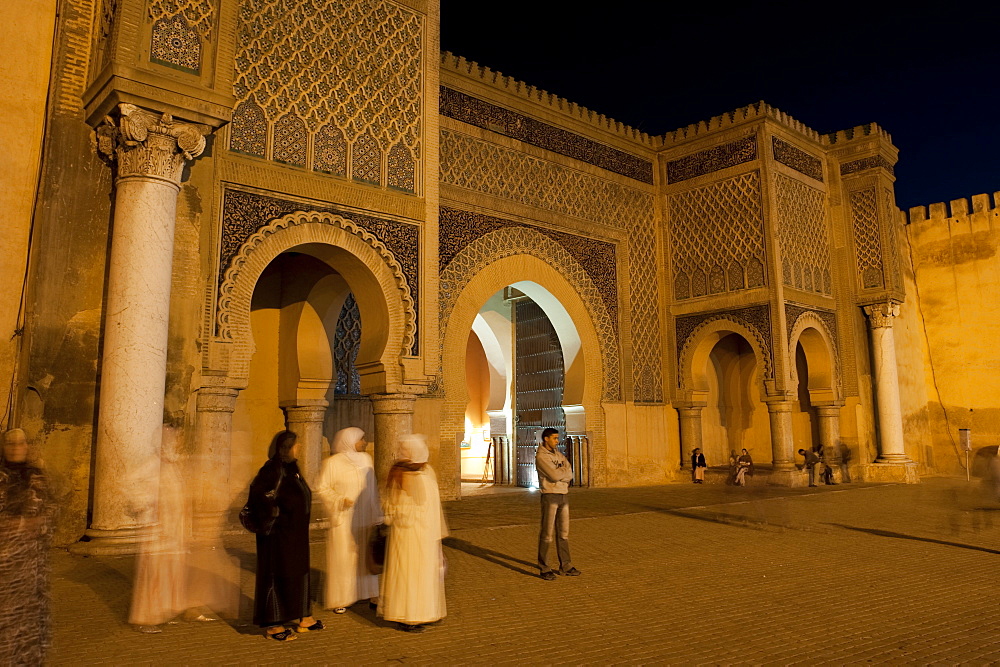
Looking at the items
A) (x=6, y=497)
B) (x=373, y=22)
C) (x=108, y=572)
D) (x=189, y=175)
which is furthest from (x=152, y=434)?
(x=373, y=22)

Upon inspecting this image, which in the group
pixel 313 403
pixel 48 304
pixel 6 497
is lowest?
pixel 6 497

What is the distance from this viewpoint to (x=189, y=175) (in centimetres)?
689

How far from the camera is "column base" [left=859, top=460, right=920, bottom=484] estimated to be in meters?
13.8

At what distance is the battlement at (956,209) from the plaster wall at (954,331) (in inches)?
0.8

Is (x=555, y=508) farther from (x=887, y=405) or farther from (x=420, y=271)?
(x=887, y=405)

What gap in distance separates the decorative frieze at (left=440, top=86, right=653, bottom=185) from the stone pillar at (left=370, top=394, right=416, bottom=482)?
15.8 ft

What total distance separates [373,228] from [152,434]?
332 cm

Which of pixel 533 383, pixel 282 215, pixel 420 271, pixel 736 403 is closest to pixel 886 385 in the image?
pixel 736 403

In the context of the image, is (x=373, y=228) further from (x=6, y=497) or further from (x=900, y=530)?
(x=900, y=530)

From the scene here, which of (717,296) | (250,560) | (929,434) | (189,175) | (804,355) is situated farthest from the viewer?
(929,434)

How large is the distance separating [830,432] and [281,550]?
12643mm

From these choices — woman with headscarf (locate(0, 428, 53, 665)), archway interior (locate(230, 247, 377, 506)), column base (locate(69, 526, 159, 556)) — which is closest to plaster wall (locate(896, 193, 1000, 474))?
archway interior (locate(230, 247, 377, 506))

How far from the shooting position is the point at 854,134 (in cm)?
1464

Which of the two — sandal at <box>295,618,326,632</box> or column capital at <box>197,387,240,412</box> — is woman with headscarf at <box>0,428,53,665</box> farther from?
column capital at <box>197,387,240,412</box>
